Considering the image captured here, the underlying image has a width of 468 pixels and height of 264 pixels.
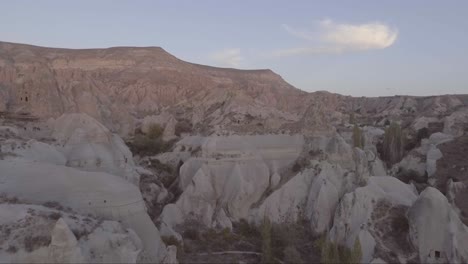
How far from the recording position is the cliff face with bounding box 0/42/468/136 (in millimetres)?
30031

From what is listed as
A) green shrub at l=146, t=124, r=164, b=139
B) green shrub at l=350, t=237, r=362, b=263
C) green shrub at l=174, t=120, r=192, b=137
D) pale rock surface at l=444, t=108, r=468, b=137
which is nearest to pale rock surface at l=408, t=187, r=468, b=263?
green shrub at l=350, t=237, r=362, b=263

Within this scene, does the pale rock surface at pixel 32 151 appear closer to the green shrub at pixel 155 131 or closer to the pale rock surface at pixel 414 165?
the pale rock surface at pixel 414 165

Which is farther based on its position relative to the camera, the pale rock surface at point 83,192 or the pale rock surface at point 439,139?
the pale rock surface at point 439,139

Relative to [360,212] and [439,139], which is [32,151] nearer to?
[360,212]

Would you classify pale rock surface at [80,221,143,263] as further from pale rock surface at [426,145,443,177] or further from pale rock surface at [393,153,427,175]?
pale rock surface at [393,153,427,175]

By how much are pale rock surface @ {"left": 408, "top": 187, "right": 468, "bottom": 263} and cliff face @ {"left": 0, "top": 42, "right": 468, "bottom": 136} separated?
10.1 m

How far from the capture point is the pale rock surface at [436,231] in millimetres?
16797

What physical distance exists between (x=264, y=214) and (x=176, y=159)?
10.4 metres

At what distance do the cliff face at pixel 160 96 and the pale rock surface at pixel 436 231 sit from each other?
1012 cm

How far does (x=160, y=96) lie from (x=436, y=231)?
72.4m

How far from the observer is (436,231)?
1717 cm

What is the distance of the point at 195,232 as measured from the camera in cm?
2133

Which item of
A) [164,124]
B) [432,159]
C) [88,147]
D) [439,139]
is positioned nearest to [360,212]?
[88,147]

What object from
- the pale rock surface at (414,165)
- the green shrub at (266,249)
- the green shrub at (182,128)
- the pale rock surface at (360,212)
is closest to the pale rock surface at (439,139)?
A: the pale rock surface at (414,165)
